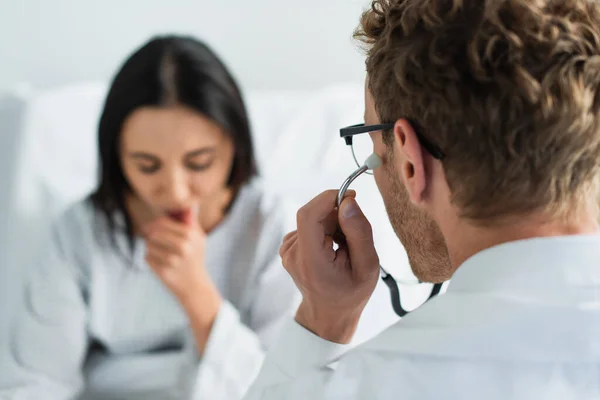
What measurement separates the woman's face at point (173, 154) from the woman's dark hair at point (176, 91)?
0.05 feet

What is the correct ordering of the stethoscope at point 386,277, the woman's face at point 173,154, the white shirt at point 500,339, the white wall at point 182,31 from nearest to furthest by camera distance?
the white shirt at point 500,339 < the stethoscope at point 386,277 < the woman's face at point 173,154 < the white wall at point 182,31

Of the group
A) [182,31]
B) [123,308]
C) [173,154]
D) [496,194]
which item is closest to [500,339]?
[496,194]

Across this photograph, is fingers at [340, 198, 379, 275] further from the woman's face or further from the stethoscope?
the woman's face

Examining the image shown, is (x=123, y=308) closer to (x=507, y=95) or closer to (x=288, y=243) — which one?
(x=288, y=243)

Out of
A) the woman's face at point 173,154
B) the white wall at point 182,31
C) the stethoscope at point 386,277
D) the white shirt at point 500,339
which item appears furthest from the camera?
the white wall at point 182,31

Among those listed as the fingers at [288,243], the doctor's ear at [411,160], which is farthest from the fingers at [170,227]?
the doctor's ear at [411,160]

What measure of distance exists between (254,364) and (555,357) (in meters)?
0.74

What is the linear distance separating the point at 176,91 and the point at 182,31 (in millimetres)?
686

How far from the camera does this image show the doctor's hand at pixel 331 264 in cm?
77

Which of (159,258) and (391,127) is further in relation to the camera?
(159,258)

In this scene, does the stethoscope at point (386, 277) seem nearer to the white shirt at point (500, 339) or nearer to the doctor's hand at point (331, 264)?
the doctor's hand at point (331, 264)

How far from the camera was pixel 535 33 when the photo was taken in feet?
1.93

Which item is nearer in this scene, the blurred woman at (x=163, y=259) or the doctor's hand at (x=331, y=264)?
the doctor's hand at (x=331, y=264)

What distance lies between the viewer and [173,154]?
122cm
